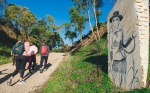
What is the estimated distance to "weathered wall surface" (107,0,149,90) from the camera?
742 centimetres

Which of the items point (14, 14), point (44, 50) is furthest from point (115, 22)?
point (14, 14)

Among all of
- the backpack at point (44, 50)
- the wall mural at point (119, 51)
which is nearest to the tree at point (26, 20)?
the backpack at point (44, 50)

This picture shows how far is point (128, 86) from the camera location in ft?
26.6

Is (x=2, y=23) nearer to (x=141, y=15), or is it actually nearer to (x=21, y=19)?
(x=21, y=19)

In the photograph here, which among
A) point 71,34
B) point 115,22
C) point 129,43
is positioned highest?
point 71,34

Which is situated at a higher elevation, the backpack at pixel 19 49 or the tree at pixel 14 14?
the tree at pixel 14 14

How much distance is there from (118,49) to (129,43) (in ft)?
3.61

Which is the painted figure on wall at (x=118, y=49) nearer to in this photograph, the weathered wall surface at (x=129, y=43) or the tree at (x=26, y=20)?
the weathered wall surface at (x=129, y=43)

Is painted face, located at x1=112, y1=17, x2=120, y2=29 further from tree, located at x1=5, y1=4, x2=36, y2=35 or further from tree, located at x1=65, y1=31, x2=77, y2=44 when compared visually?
tree, located at x1=65, y1=31, x2=77, y2=44

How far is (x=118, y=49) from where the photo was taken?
9094 mm

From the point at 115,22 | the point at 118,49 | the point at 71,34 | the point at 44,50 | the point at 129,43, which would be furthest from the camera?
the point at 71,34

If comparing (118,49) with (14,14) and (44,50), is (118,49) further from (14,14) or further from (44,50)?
(14,14)

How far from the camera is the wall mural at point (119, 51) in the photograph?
25.9 ft

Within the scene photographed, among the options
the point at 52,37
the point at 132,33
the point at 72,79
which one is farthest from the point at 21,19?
the point at 132,33
